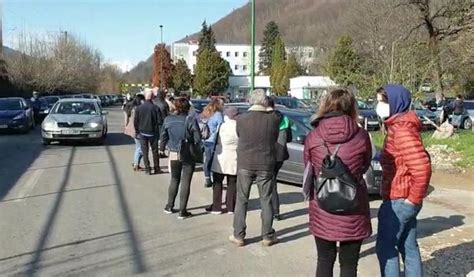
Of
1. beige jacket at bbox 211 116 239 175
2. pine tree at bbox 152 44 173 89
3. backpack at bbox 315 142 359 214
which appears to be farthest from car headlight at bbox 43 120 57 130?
pine tree at bbox 152 44 173 89

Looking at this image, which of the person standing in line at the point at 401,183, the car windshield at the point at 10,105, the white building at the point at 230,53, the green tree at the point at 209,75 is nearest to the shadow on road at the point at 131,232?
the person standing in line at the point at 401,183

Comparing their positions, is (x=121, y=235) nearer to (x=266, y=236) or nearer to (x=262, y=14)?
(x=266, y=236)

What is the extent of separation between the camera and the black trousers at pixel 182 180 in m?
8.68

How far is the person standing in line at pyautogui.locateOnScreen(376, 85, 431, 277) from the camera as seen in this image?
15.2 ft

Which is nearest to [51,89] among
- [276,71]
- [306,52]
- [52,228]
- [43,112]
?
[43,112]

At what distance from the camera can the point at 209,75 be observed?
80.4 m

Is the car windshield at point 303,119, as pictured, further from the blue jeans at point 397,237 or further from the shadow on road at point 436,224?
the blue jeans at point 397,237

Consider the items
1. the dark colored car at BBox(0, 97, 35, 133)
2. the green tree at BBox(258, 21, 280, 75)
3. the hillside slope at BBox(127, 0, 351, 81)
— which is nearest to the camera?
the dark colored car at BBox(0, 97, 35, 133)

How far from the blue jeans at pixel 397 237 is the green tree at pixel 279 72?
80.8 metres

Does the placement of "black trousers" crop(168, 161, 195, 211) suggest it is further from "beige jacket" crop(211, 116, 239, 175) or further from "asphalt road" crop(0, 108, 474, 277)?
"beige jacket" crop(211, 116, 239, 175)

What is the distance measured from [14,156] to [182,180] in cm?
995

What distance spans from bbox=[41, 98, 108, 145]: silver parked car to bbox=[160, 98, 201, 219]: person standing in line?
10.7m

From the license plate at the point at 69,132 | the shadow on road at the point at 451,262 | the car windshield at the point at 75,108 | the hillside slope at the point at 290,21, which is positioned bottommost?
the shadow on road at the point at 451,262

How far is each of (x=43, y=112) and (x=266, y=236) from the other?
98.5ft
